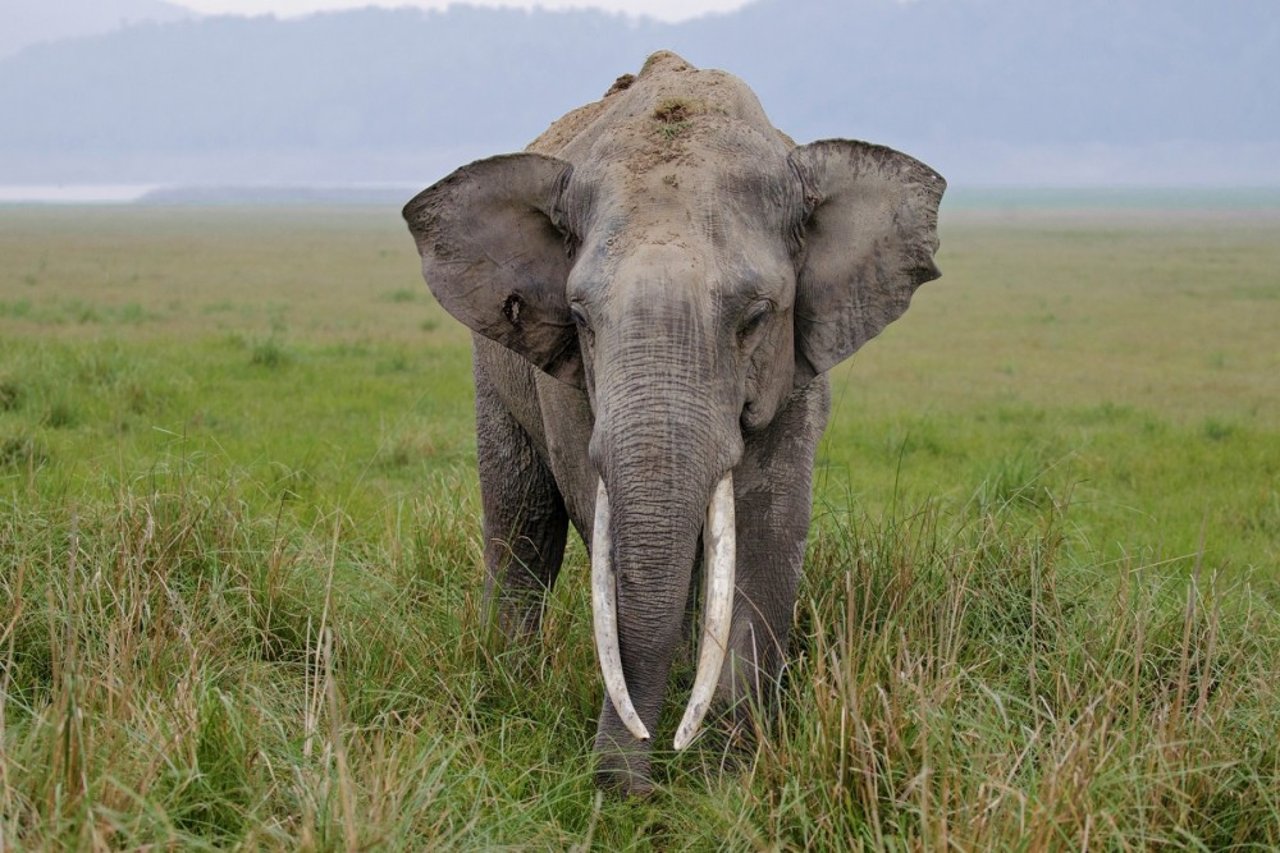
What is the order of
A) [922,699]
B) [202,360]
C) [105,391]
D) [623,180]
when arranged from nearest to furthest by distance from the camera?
[922,699], [623,180], [105,391], [202,360]

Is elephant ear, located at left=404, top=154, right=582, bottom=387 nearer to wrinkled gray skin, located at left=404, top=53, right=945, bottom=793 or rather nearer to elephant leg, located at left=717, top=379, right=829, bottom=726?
wrinkled gray skin, located at left=404, top=53, right=945, bottom=793

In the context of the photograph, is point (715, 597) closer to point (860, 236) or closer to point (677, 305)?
point (677, 305)

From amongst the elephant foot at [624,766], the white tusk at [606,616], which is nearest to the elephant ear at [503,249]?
the white tusk at [606,616]

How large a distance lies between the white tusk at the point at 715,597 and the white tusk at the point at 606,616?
18cm

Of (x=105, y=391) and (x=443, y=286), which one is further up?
(x=443, y=286)

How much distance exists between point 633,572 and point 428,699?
3.33 ft

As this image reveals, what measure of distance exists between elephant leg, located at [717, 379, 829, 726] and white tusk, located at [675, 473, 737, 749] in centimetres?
41

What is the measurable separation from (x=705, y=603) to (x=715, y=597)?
0.19 ft

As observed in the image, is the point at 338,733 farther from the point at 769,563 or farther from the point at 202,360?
the point at 202,360

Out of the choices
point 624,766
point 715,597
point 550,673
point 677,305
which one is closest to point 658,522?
point 715,597

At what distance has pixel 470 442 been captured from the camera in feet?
36.2

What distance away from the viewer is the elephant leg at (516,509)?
6109mm

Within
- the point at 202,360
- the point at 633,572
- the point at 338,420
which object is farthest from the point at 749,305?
the point at 202,360

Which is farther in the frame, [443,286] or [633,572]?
[443,286]
